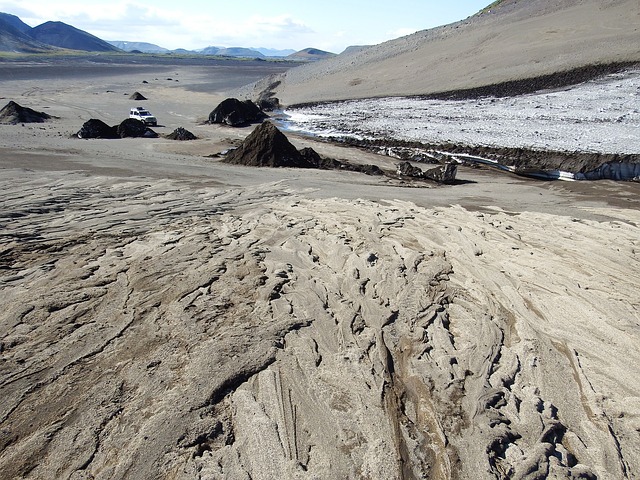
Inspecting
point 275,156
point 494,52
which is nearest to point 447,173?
point 275,156

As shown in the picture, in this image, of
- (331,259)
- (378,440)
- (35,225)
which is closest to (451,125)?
(331,259)

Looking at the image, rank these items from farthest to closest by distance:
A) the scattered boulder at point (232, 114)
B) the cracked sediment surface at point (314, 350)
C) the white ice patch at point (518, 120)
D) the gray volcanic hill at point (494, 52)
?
the gray volcanic hill at point (494, 52), the scattered boulder at point (232, 114), the white ice patch at point (518, 120), the cracked sediment surface at point (314, 350)

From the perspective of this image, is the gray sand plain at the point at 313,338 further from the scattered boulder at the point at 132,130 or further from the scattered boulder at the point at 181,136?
the scattered boulder at the point at 132,130

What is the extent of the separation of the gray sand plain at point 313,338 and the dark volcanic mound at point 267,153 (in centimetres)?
633

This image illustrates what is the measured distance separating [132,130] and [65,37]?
194 m

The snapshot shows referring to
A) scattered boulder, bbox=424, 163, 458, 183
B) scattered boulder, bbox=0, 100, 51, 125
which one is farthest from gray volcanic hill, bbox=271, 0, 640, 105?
scattered boulder, bbox=424, 163, 458, 183

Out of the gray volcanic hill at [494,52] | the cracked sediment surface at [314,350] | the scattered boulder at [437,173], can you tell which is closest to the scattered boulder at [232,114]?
the gray volcanic hill at [494,52]

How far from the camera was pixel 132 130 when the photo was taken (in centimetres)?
2598

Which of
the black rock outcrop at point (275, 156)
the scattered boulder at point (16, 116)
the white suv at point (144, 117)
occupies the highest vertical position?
the black rock outcrop at point (275, 156)

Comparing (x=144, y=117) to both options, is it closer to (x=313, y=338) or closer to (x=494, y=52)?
(x=313, y=338)

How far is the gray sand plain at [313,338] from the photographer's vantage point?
450 centimetres

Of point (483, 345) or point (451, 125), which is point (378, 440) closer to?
point (483, 345)

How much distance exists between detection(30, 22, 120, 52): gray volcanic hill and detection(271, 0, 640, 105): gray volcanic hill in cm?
15916

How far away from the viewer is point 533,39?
42375 millimetres
